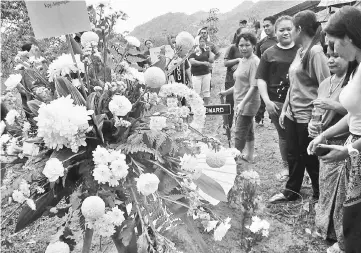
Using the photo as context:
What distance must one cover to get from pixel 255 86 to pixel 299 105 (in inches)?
24.3

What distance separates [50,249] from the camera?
2.98 feet

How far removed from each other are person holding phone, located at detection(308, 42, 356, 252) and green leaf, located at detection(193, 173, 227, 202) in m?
1.00

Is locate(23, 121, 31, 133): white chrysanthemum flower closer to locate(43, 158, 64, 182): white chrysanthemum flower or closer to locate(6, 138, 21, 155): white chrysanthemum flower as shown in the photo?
locate(6, 138, 21, 155): white chrysanthemum flower

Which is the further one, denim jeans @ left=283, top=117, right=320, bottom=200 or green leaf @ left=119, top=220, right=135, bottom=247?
denim jeans @ left=283, top=117, right=320, bottom=200

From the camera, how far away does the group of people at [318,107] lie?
66.8 inches

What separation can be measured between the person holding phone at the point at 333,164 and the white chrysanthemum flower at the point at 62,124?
1467 mm

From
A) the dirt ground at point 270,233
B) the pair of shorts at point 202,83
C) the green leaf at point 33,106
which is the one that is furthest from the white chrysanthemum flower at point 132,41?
the pair of shorts at point 202,83

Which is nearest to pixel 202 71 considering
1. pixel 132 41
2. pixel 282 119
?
pixel 282 119

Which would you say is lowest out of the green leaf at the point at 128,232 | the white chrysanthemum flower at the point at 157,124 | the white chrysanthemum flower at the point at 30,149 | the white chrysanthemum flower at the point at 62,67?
the green leaf at the point at 128,232

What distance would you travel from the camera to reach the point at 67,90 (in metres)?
1.07

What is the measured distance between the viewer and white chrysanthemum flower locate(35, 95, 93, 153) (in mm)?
887

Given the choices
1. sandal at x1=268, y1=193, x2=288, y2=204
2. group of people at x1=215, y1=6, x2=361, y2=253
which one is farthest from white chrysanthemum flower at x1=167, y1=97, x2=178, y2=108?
sandal at x1=268, y1=193, x2=288, y2=204

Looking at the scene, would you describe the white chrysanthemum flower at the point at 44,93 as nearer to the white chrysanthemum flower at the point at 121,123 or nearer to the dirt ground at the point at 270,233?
the white chrysanthemum flower at the point at 121,123

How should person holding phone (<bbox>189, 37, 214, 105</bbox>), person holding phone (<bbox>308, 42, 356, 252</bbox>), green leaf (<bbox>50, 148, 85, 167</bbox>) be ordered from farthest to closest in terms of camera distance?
person holding phone (<bbox>189, 37, 214, 105</bbox>), person holding phone (<bbox>308, 42, 356, 252</bbox>), green leaf (<bbox>50, 148, 85, 167</bbox>)
